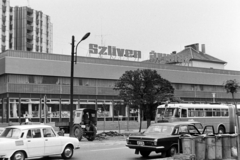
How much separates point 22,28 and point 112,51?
59.9 meters

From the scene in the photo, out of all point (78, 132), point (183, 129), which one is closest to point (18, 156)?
point (183, 129)

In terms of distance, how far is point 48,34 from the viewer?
120m

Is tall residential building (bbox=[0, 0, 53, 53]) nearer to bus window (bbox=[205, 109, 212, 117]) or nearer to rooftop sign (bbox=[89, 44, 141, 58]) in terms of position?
rooftop sign (bbox=[89, 44, 141, 58])

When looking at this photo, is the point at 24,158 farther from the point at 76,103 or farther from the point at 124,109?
the point at 124,109

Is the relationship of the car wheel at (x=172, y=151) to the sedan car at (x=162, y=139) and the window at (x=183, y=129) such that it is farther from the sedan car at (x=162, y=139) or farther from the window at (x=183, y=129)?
the window at (x=183, y=129)

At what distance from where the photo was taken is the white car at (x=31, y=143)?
1355 cm

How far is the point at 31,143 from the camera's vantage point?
14195 mm

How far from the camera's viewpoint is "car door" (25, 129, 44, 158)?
46.4ft

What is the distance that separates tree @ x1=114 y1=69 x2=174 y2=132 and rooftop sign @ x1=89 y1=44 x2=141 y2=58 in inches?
834

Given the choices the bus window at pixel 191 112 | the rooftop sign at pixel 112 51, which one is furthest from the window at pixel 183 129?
the rooftop sign at pixel 112 51

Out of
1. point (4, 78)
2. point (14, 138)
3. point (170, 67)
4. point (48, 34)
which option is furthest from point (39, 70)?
point (48, 34)

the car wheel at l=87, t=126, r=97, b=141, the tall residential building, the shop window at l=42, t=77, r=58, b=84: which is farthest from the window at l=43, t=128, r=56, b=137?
the tall residential building

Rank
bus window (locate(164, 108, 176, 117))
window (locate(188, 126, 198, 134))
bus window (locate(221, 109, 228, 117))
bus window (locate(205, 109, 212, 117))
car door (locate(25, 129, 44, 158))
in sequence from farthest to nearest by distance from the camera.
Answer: bus window (locate(221, 109, 228, 117)) < bus window (locate(205, 109, 212, 117)) < bus window (locate(164, 108, 176, 117)) < window (locate(188, 126, 198, 134)) < car door (locate(25, 129, 44, 158))

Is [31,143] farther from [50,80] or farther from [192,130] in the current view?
[50,80]
